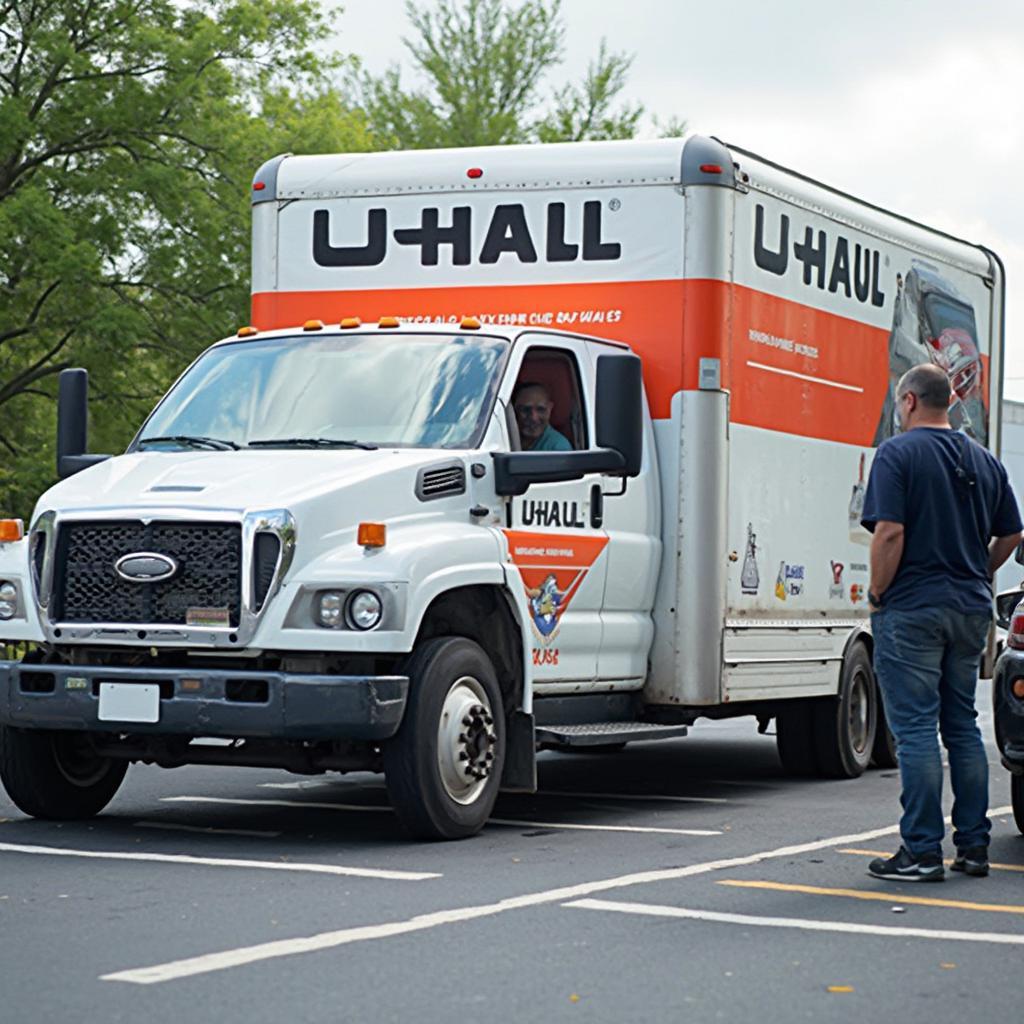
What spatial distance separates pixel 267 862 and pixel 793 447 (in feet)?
15.6

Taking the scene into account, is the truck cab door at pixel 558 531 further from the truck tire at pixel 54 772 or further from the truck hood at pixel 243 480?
the truck tire at pixel 54 772

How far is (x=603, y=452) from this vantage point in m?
9.88

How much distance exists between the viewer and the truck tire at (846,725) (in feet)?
43.0

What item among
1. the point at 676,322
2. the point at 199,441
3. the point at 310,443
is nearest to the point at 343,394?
the point at 310,443

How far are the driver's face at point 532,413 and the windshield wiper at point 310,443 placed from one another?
0.84 m

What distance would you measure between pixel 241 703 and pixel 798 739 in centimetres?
507

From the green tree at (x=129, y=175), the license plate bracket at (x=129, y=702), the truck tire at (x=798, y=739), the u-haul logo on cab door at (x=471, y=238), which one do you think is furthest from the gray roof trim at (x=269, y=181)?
the green tree at (x=129, y=175)

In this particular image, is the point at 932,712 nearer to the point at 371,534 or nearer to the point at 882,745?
the point at 371,534

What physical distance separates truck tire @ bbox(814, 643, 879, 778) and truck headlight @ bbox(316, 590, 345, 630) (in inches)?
189

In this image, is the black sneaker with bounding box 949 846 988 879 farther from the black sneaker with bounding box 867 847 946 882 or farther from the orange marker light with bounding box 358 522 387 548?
the orange marker light with bounding box 358 522 387 548

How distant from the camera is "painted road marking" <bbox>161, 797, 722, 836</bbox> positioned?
10156mm

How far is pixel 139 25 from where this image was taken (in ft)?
101

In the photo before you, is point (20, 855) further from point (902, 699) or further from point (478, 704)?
point (902, 699)

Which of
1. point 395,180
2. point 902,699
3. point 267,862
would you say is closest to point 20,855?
point 267,862
